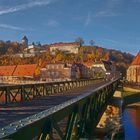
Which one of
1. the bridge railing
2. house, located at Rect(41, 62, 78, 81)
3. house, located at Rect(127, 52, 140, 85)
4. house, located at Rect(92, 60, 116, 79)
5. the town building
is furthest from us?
house, located at Rect(92, 60, 116, 79)

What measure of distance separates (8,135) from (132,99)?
85.3 metres

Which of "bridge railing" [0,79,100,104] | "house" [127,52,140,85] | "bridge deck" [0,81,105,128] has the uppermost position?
"house" [127,52,140,85]

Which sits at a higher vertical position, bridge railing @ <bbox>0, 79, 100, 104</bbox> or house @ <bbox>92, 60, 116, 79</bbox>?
house @ <bbox>92, 60, 116, 79</bbox>

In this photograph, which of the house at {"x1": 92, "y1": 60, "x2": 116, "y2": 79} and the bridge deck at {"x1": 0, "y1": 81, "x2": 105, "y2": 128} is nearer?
the bridge deck at {"x1": 0, "y1": 81, "x2": 105, "y2": 128}

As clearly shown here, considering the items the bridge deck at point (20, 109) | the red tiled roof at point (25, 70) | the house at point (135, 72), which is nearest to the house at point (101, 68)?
the house at point (135, 72)

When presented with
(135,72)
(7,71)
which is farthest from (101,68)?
(7,71)

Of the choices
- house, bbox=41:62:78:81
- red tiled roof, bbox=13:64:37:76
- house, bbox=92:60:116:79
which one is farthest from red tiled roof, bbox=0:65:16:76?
house, bbox=92:60:116:79

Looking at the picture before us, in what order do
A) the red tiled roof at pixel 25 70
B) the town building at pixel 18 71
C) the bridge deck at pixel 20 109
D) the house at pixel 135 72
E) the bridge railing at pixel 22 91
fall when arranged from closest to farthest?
1. the bridge deck at pixel 20 109
2. the bridge railing at pixel 22 91
3. the red tiled roof at pixel 25 70
4. the town building at pixel 18 71
5. the house at pixel 135 72

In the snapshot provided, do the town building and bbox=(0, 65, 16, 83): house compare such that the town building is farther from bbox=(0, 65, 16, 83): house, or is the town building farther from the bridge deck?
the bridge deck

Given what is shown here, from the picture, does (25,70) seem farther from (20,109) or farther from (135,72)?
(20,109)

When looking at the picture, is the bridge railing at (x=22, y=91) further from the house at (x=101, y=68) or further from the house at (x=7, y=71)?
the house at (x=101, y=68)

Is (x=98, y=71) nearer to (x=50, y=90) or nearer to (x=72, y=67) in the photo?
(x=72, y=67)

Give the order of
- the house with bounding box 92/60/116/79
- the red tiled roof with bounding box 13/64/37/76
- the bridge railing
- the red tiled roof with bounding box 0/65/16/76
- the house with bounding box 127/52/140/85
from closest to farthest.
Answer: the bridge railing → the red tiled roof with bounding box 13/64/37/76 → the red tiled roof with bounding box 0/65/16/76 → the house with bounding box 127/52/140/85 → the house with bounding box 92/60/116/79

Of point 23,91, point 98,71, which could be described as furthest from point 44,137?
point 98,71
